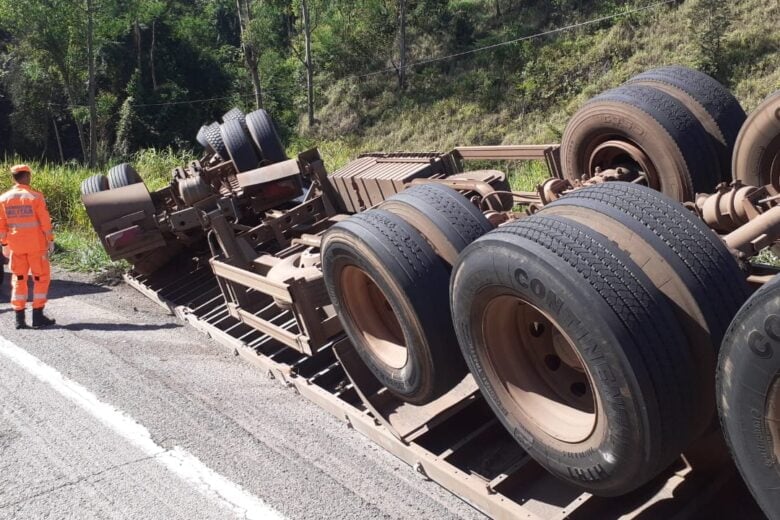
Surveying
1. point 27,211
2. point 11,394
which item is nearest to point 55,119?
point 27,211

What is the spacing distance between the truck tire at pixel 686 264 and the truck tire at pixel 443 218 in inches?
34.0

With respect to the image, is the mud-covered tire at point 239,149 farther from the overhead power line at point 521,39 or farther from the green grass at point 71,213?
the overhead power line at point 521,39

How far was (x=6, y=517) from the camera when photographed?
3.85 meters

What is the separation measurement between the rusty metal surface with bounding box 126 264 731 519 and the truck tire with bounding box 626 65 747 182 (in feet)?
7.08

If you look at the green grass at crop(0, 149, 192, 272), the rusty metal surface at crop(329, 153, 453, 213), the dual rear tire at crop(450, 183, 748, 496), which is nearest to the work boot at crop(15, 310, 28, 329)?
the green grass at crop(0, 149, 192, 272)

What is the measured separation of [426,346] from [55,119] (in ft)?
124

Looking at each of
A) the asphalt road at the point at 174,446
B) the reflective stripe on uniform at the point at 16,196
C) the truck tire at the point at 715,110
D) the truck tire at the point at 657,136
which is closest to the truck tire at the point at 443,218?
the asphalt road at the point at 174,446

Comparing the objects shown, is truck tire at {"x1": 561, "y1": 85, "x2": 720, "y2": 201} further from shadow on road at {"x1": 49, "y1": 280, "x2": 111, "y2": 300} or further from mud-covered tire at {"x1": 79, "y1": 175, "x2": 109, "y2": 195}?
shadow on road at {"x1": 49, "y1": 280, "x2": 111, "y2": 300}

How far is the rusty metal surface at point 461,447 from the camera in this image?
3.29 meters

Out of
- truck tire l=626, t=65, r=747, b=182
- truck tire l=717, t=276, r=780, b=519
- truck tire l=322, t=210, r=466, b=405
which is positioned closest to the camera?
truck tire l=717, t=276, r=780, b=519

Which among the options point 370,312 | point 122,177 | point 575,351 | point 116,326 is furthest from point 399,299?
point 122,177

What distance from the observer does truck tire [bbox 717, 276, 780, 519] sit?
2297mm

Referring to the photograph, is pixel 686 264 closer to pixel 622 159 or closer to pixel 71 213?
pixel 622 159

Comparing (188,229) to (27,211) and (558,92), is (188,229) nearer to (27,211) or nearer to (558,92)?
(27,211)
